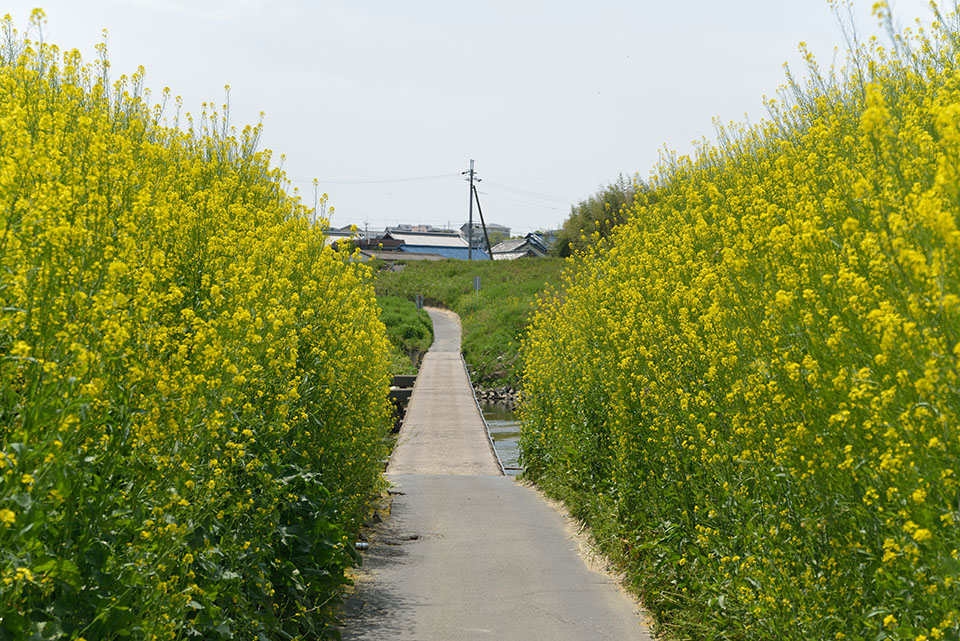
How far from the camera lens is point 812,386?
13.5 feet

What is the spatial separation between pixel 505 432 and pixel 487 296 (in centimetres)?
2253

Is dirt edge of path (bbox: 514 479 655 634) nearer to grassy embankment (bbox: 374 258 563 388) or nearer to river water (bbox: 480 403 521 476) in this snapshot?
river water (bbox: 480 403 521 476)

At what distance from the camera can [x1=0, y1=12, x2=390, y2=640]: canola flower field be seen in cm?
292

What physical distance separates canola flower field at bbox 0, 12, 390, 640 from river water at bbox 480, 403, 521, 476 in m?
10.1

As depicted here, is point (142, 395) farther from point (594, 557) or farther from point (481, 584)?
point (594, 557)

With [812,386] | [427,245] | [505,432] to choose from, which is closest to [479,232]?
[427,245]

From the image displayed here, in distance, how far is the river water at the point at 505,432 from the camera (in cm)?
1881

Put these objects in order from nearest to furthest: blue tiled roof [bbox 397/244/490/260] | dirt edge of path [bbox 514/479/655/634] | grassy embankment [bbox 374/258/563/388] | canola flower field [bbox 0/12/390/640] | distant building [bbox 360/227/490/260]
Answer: canola flower field [bbox 0/12/390/640] → dirt edge of path [bbox 514/479/655/634] → grassy embankment [bbox 374/258/563/388] → distant building [bbox 360/227/490/260] → blue tiled roof [bbox 397/244/490/260]

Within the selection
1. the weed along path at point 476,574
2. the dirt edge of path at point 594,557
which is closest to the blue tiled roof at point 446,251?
the weed along path at point 476,574

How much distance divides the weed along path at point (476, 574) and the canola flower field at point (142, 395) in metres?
0.72

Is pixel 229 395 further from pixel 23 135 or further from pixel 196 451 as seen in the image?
pixel 23 135

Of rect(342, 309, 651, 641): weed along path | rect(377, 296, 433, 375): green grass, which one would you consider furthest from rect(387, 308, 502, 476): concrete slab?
rect(377, 296, 433, 375): green grass

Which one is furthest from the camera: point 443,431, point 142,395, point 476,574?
point 443,431

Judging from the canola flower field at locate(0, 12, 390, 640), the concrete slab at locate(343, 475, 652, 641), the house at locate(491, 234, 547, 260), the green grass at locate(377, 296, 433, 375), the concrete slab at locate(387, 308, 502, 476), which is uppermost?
the house at locate(491, 234, 547, 260)
